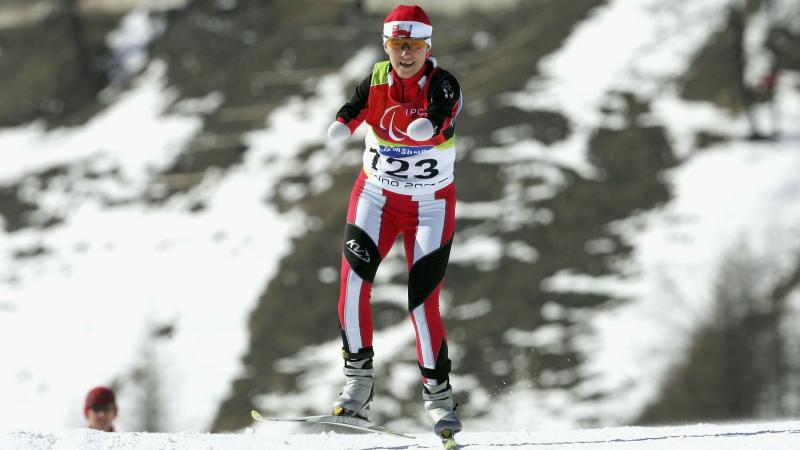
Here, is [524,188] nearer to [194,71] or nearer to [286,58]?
[286,58]

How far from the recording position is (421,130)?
285 inches

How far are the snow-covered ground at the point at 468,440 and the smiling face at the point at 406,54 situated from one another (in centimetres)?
293

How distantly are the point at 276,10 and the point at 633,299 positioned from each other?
153 feet

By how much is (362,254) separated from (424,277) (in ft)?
1.66

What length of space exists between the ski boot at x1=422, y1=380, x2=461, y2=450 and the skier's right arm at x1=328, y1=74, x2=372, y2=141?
2.11m

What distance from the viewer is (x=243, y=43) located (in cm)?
7488

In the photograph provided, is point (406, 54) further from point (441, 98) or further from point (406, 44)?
point (441, 98)

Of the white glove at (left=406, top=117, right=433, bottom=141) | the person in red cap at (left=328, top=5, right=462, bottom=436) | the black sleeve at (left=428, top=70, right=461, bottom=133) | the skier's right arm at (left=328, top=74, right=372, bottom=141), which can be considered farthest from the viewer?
the skier's right arm at (left=328, top=74, right=372, bottom=141)

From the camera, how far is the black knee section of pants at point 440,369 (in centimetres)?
801

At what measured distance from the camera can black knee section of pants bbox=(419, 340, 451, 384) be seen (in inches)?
315

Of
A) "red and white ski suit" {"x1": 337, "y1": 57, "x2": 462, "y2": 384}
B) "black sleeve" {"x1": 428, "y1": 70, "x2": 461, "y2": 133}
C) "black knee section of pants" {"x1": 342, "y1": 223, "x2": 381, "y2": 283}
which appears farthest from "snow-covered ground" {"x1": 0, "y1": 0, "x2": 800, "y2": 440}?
"black sleeve" {"x1": 428, "y1": 70, "x2": 461, "y2": 133}

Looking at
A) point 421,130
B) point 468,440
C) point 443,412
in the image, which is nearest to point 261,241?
point 468,440

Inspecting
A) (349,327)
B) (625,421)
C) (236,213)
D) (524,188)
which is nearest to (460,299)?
(524,188)

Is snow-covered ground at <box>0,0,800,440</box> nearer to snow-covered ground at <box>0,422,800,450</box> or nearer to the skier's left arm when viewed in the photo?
snow-covered ground at <box>0,422,800,450</box>
